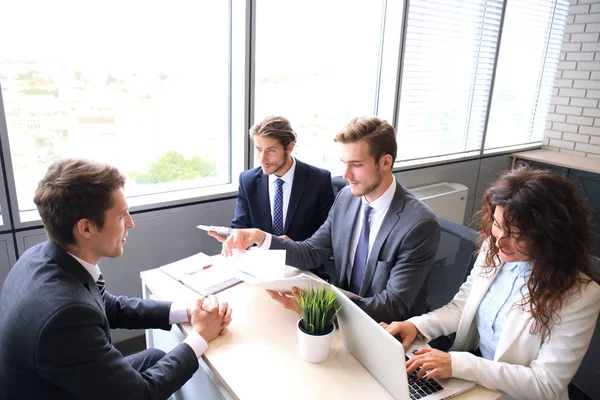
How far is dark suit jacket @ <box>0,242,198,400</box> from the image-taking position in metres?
1.07

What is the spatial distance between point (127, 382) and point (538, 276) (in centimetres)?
124

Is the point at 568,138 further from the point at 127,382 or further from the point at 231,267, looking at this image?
the point at 127,382

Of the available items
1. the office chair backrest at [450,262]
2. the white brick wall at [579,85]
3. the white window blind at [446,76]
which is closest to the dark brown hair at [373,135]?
the office chair backrest at [450,262]

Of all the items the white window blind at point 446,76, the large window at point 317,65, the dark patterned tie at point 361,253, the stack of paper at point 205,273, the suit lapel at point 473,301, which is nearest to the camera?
the suit lapel at point 473,301

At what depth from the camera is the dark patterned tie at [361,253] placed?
1819 mm

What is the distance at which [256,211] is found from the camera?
2.47 meters

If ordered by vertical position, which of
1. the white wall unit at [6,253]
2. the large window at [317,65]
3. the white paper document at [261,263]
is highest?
the large window at [317,65]

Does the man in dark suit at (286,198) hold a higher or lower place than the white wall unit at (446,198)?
higher

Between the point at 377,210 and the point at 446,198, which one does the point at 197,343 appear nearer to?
the point at 377,210

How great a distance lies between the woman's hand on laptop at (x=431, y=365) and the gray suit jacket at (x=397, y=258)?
31 cm

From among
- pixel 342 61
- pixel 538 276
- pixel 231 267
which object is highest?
pixel 342 61

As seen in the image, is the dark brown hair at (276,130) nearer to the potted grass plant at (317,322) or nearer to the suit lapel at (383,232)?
the suit lapel at (383,232)

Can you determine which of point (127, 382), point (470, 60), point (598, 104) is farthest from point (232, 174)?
point (598, 104)

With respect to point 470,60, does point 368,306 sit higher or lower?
lower
